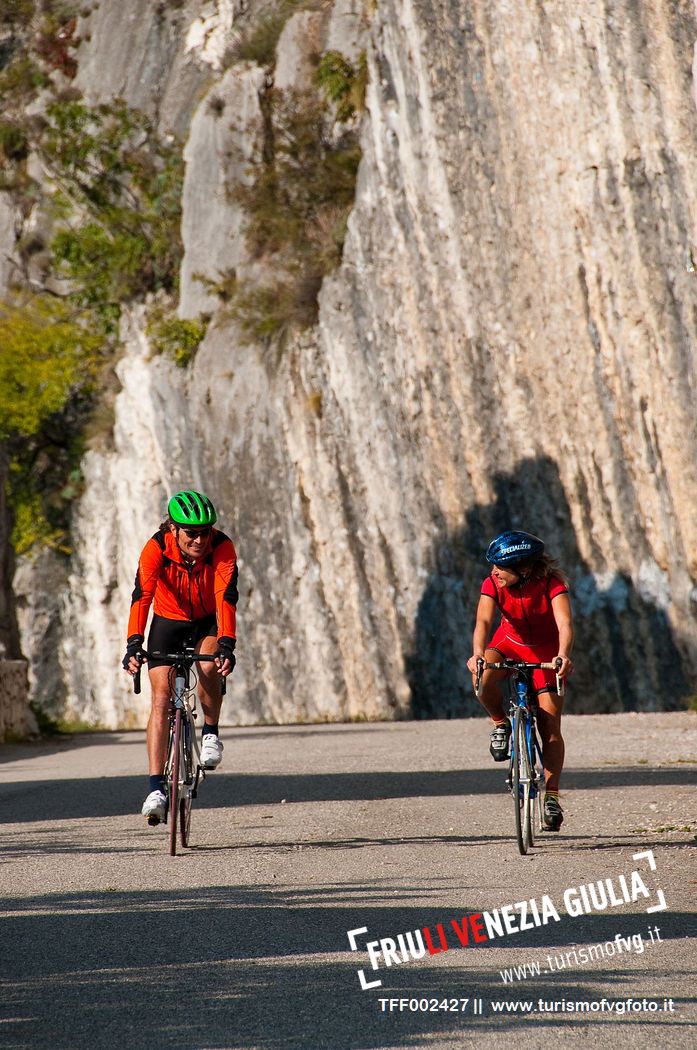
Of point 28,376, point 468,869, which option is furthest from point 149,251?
point 468,869

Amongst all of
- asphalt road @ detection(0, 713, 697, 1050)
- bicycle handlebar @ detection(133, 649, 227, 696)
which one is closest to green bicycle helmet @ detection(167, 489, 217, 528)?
bicycle handlebar @ detection(133, 649, 227, 696)

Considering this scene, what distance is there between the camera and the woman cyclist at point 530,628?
27.1 ft

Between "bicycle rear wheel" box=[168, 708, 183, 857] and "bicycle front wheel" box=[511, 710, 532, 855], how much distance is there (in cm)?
195

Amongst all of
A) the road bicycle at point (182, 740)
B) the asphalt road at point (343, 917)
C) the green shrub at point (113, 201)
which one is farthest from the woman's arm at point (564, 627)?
the green shrub at point (113, 201)

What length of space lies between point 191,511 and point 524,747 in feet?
7.96

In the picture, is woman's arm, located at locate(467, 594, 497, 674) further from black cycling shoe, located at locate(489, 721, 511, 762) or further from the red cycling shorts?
black cycling shoe, located at locate(489, 721, 511, 762)

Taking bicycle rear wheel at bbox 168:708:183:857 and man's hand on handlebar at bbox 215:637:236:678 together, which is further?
man's hand on handlebar at bbox 215:637:236:678

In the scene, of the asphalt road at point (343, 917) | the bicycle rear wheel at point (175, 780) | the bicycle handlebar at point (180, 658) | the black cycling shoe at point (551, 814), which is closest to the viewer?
the asphalt road at point (343, 917)

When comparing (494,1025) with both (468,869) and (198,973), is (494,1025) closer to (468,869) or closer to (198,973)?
(198,973)

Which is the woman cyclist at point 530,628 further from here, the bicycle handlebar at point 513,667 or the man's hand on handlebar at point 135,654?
the man's hand on handlebar at point 135,654

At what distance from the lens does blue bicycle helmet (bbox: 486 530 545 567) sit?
8.27 meters

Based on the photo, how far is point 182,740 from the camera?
8562 millimetres

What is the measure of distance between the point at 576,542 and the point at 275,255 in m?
13.2

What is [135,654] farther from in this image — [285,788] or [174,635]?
[285,788]
